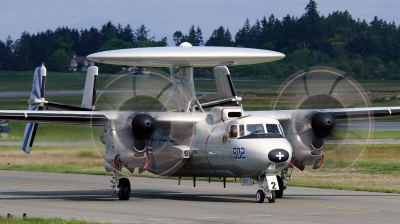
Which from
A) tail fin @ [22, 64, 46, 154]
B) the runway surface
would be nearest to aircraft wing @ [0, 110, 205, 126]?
the runway surface

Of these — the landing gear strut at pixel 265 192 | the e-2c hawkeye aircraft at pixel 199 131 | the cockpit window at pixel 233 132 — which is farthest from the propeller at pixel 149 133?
the landing gear strut at pixel 265 192

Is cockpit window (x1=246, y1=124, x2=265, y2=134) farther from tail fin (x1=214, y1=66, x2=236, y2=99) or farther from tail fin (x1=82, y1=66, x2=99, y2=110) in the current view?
tail fin (x1=82, y1=66, x2=99, y2=110)

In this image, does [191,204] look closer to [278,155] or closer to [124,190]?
[124,190]

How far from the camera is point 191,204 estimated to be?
20.8m

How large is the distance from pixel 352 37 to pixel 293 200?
5801cm

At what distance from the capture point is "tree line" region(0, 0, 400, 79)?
201 feet

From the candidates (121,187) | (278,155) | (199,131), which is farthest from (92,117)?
(278,155)

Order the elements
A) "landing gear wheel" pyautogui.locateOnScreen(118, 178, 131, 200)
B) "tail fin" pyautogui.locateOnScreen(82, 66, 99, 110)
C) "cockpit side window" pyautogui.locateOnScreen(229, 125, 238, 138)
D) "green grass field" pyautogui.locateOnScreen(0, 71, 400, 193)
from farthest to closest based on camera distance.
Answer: "green grass field" pyautogui.locateOnScreen(0, 71, 400, 193) < "tail fin" pyautogui.locateOnScreen(82, 66, 99, 110) < "landing gear wheel" pyautogui.locateOnScreen(118, 178, 131, 200) < "cockpit side window" pyautogui.locateOnScreen(229, 125, 238, 138)

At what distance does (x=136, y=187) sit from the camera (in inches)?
1149

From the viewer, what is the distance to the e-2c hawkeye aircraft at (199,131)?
20.5 meters

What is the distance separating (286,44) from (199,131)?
58.3 metres

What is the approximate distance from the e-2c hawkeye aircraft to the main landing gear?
30 millimetres

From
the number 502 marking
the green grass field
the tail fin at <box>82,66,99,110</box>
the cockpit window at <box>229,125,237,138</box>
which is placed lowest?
the green grass field

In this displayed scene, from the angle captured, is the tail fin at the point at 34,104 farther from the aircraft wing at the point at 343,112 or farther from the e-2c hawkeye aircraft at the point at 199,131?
the aircraft wing at the point at 343,112
